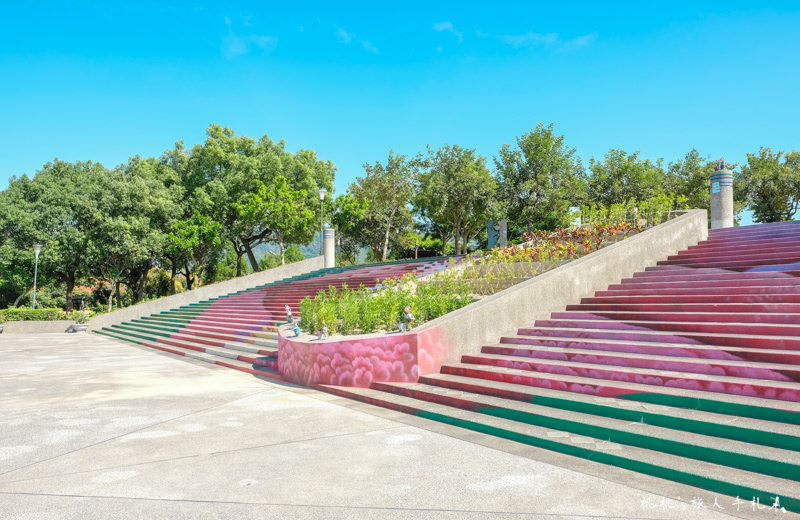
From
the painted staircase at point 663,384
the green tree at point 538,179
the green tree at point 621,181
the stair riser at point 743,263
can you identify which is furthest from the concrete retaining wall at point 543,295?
the green tree at point 621,181

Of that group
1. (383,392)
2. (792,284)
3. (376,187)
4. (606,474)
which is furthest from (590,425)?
(376,187)

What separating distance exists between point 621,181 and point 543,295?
27.2m

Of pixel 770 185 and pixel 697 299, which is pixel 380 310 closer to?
pixel 697 299

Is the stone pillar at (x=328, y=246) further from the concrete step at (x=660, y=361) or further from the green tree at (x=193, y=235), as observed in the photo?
the concrete step at (x=660, y=361)

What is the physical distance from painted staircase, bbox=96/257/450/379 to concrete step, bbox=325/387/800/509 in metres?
4.89

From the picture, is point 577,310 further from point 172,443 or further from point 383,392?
point 172,443

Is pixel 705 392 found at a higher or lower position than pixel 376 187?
lower

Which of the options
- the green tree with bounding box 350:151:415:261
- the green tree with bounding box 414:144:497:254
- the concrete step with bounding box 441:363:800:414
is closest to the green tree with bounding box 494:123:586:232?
the green tree with bounding box 414:144:497:254

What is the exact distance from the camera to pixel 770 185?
33.3m

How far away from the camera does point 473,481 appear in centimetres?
406

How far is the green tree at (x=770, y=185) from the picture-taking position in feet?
109

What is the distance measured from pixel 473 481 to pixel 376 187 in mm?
32249

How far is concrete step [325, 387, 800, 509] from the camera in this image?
3601 millimetres

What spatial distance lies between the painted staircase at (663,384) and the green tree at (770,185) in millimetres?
29950
